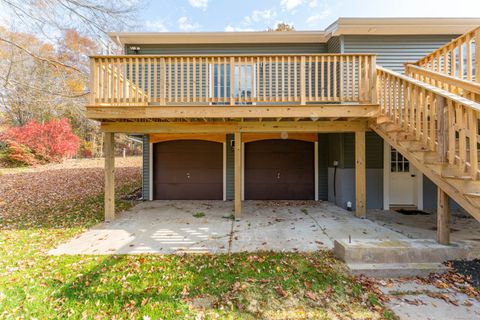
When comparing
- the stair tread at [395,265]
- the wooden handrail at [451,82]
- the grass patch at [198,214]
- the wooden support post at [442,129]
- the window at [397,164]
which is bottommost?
the stair tread at [395,265]

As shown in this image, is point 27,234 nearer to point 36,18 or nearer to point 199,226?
point 199,226

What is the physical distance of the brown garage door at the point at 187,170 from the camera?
7.57m

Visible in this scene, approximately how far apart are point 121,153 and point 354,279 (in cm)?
2233

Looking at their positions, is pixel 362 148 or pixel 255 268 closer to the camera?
pixel 255 268

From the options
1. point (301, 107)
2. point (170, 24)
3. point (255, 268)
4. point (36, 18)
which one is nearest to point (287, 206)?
point (301, 107)

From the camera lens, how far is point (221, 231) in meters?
4.56

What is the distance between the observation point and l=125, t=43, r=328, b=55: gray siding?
23.8 feet

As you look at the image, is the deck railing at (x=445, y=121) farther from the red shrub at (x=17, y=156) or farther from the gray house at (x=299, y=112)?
the red shrub at (x=17, y=156)

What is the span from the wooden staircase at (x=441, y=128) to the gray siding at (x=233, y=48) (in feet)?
10.1

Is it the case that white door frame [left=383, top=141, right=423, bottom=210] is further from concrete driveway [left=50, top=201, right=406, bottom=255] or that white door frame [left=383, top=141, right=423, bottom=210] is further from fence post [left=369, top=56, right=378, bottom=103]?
fence post [left=369, top=56, right=378, bottom=103]

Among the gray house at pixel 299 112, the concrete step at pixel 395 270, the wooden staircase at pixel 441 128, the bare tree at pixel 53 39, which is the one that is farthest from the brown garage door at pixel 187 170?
the concrete step at pixel 395 270

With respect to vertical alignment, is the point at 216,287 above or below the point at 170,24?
below

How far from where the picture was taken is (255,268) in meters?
3.14

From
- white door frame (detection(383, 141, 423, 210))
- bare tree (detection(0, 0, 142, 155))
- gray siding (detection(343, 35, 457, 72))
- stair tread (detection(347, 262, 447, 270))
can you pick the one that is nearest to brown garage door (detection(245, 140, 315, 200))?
white door frame (detection(383, 141, 423, 210))
